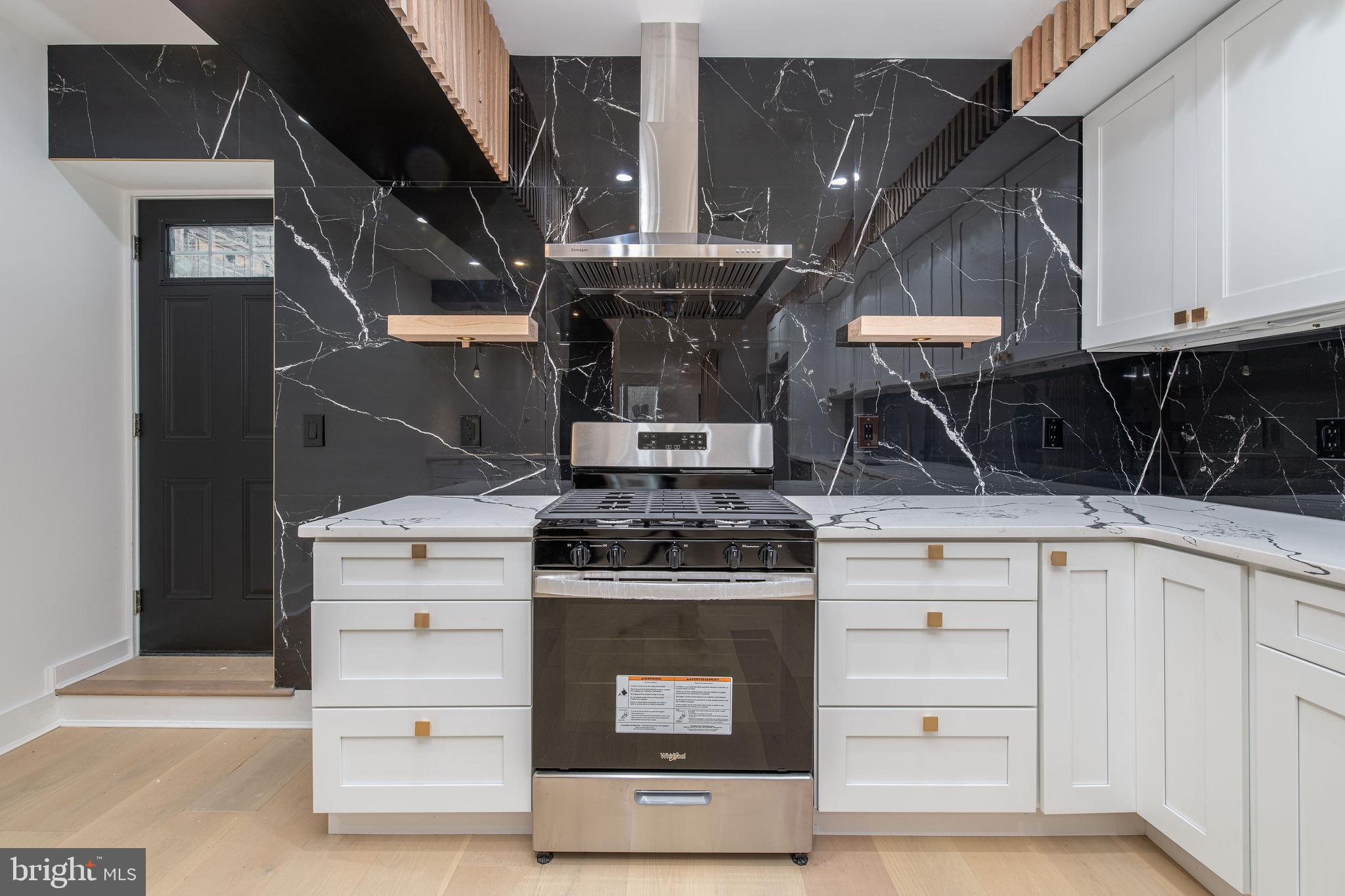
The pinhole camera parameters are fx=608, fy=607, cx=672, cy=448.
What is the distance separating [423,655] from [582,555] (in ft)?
1.68

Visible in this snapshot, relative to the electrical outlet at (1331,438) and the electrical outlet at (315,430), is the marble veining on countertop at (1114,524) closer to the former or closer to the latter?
the electrical outlet at (1331,438)

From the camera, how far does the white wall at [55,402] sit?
6.93 feet

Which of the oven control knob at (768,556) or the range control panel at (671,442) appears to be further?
the range control panel at (671,442)

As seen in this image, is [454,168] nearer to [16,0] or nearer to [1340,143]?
[16,0]

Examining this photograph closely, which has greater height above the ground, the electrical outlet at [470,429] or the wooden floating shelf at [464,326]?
the wooden floating shelf at [464,326]

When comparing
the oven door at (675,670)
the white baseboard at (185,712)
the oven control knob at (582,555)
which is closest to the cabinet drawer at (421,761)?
the oven door at (675,670)

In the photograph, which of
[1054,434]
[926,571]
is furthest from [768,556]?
[1054,434]

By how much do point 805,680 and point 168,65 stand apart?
10.1 ft

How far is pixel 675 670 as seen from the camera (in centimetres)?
155

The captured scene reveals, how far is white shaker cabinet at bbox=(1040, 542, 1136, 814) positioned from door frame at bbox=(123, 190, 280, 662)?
2872 millimetres

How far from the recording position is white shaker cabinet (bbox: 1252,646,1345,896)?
1124mm

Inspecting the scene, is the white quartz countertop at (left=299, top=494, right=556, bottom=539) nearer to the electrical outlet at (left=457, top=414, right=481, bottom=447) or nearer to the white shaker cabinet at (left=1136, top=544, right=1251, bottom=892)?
the electrical outlet at (left=457, top=414, right=481, bottom=447)

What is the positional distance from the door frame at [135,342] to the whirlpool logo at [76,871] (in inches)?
46.6

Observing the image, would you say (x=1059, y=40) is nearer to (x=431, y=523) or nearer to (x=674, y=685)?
(x=674, y=685)
